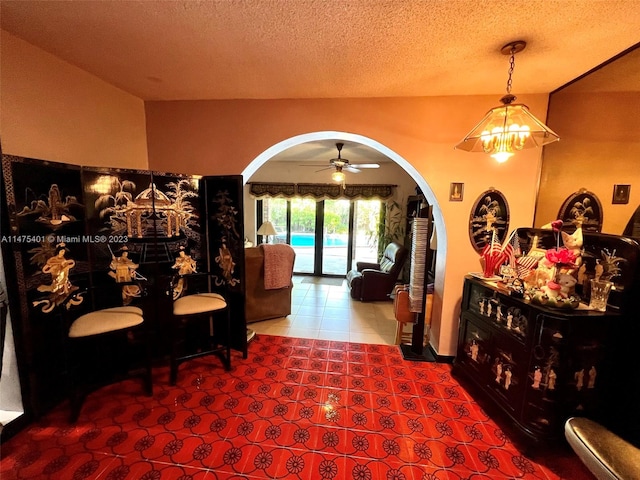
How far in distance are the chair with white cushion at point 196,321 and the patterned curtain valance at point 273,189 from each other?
3489mm

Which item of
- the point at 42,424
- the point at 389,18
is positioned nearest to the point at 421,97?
the point at 389,18

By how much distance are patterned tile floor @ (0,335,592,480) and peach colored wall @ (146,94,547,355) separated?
900mm


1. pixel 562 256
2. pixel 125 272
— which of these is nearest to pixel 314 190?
pixel 125 272

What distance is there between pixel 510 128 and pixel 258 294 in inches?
127

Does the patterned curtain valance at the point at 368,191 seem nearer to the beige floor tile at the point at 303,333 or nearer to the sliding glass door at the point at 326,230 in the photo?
the sliding glass door at the point at 326,230

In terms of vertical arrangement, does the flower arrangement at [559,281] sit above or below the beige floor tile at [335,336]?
above

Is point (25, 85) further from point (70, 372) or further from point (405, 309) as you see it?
point (405, 309)

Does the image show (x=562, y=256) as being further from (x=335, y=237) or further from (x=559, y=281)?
(x=335, y=237)

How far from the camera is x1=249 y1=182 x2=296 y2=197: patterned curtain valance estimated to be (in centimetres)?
583

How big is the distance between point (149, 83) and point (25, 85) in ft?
2.64

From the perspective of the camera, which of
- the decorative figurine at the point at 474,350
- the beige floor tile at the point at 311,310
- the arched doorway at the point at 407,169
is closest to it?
the decorative figurine at the point at 474,350

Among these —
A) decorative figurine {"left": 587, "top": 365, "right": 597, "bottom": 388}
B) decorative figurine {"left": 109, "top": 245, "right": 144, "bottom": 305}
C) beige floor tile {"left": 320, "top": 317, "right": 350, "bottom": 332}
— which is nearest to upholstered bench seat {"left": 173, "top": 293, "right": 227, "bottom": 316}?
decorative figurine {"left": 109, "top": 245, "right": 144, "bottom": 305}

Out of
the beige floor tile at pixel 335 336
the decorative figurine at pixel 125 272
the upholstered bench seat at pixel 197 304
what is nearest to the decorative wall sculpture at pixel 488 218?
the beige floor tile at pixel 335 336

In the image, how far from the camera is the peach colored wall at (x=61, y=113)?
1.67 metres
